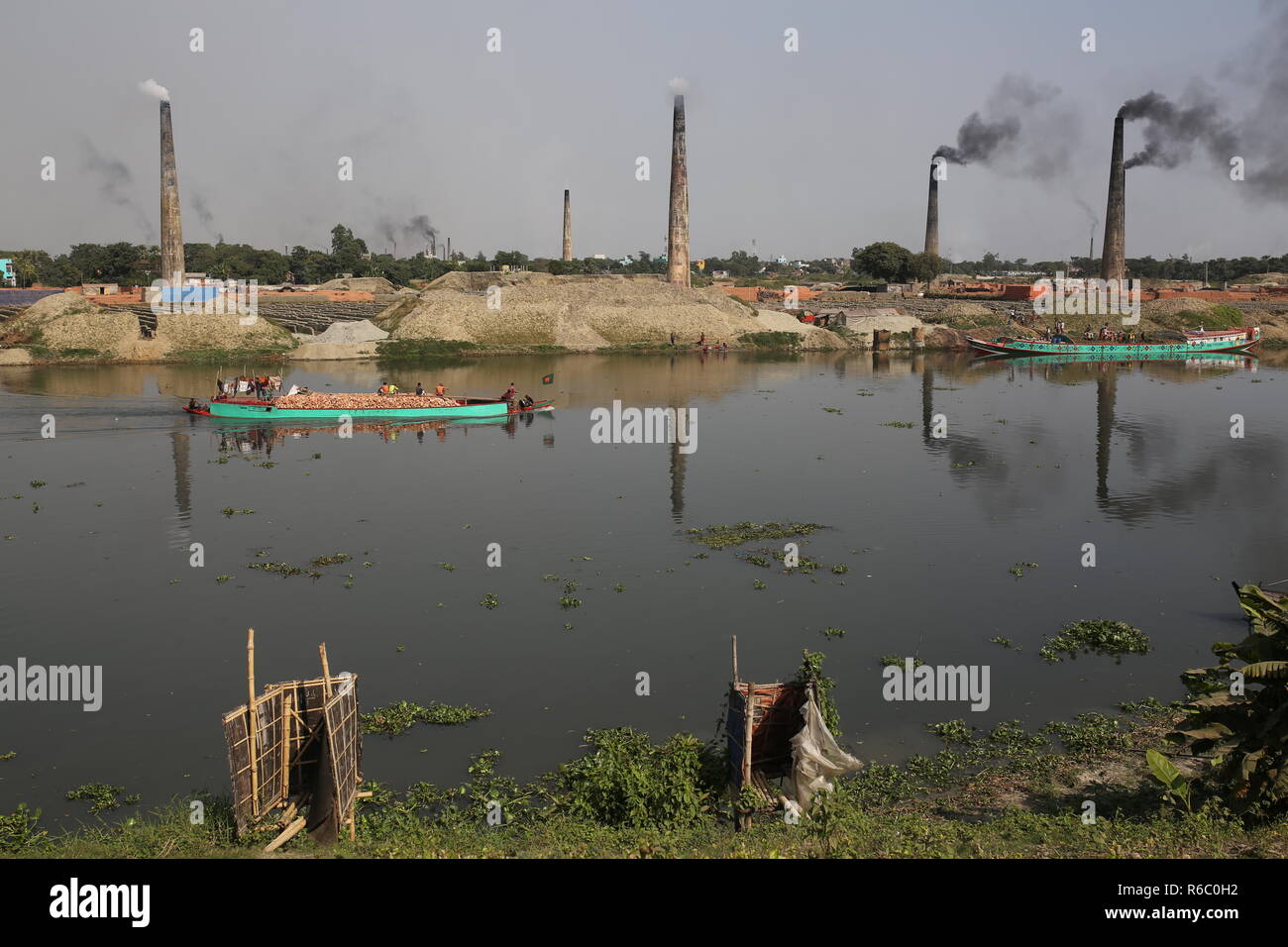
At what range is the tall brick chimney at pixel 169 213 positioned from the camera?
3356 inches

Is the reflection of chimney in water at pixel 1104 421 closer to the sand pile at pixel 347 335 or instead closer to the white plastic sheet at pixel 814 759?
the white plastic sheet at pixel 814 759

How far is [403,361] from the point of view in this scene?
77875 millimetres

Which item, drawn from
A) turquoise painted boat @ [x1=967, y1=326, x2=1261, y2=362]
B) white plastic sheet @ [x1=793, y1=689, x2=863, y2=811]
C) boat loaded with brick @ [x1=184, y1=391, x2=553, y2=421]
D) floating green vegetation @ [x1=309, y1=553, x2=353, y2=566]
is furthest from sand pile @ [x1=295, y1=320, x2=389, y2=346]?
white plastic sheet @ [x1=793, y1=689, x2=863, y2=811]

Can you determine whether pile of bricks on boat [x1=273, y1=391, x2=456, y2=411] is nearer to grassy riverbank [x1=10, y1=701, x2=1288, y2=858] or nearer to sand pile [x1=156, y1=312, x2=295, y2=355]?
sand pile [x1=156, y1=312, x2=295, y2=355]

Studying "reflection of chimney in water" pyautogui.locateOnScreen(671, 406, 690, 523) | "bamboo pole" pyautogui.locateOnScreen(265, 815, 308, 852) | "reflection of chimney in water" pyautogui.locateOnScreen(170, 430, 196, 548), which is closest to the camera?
"bamboo pole" pyautogui.locateOnScreen(265, 815, 308, 852)

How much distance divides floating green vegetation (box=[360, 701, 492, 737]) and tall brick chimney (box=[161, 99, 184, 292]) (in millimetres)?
78822

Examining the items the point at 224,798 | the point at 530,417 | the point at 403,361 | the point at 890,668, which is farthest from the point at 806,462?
the point at 403,361

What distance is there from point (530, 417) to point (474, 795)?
36.6 meters

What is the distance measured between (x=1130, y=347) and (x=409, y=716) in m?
81.4

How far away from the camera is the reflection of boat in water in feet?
266

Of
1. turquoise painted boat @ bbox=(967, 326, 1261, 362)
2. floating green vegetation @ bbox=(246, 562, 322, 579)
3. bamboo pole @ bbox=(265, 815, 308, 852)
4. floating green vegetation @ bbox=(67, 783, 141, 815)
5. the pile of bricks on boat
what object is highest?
turquoise painted boat @ bbox=(967, 326, 1261, 362)

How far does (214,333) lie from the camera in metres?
78.2

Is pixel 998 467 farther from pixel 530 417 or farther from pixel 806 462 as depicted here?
pixel 530 417
